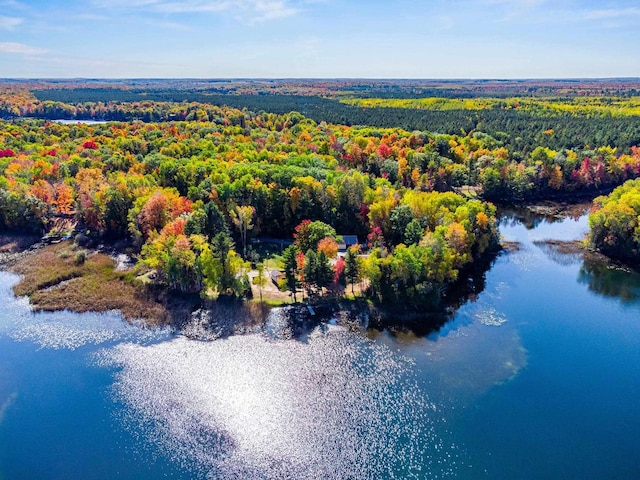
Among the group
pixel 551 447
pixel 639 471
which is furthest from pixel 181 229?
pixel 639 471

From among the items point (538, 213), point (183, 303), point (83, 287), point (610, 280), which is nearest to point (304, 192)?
point (183, 303)

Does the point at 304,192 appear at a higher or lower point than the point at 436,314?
higher

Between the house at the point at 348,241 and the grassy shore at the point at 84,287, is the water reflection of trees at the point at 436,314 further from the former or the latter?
the grassy shore at the point at 84,287

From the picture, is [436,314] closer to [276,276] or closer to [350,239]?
[350,239]

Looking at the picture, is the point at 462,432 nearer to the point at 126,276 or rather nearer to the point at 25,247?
the point at 126,276

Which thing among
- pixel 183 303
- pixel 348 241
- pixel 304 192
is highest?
pixel 304 192

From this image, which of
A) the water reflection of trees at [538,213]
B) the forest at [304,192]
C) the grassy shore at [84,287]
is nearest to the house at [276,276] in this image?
the forest at [304,192]

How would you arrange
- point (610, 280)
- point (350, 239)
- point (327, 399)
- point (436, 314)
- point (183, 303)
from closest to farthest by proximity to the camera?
point (327, 399), point (436, 314), point (183, 303), point (610, 280), point (350, 239)
